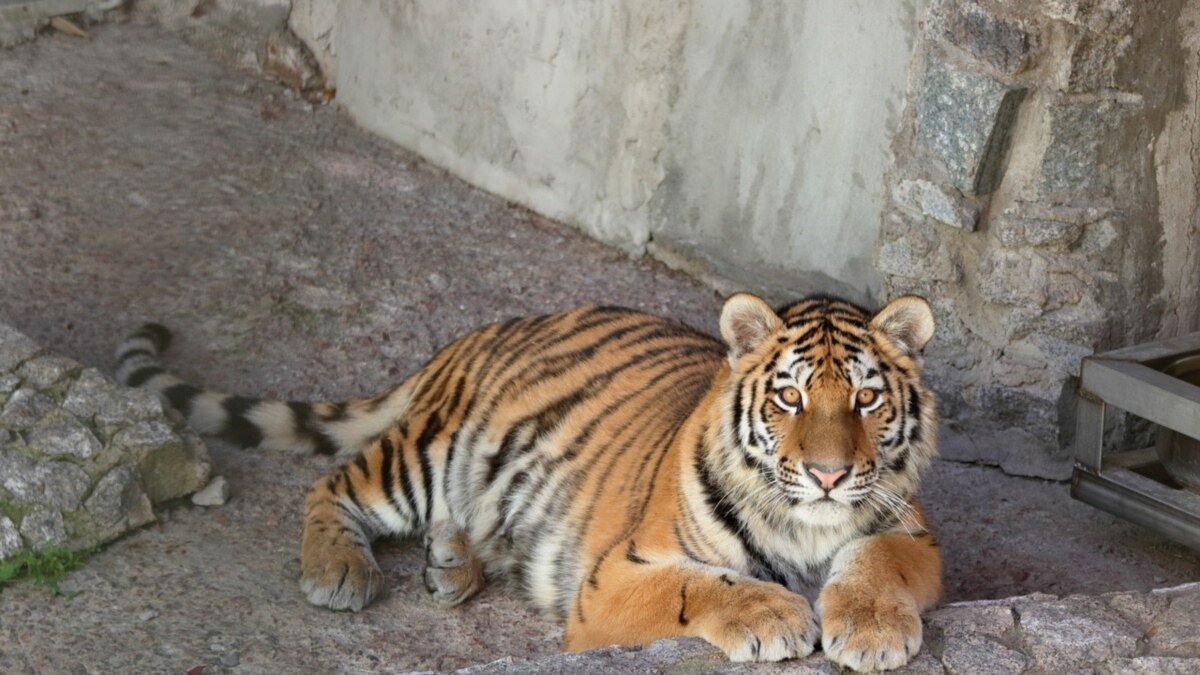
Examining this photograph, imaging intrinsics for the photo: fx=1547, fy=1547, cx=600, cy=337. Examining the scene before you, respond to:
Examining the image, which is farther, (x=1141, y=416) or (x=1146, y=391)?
(x=1141, y=416)

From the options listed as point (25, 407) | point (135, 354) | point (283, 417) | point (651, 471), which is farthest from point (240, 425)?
point (651, 471)

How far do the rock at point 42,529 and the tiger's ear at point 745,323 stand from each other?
1.70 metres

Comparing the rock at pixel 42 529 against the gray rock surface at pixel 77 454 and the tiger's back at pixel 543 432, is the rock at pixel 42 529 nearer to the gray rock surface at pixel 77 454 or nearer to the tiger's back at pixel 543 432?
the gray rock surface at pixel 77 454

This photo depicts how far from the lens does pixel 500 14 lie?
20.5ft

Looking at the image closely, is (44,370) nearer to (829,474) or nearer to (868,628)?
(829,474)

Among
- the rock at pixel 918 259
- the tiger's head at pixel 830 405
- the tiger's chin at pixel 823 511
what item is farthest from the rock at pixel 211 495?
the rock at pixel 918 259

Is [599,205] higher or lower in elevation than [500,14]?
lower

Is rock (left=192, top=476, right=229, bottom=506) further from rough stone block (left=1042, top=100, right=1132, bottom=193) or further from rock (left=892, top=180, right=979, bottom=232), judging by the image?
rough stone block (left=1042, top=100, right=1132, bottom=193)

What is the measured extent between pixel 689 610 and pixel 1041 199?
5.85 ft

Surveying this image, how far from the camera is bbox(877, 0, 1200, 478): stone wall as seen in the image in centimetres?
408

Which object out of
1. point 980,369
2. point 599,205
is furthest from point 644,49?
point 980,369

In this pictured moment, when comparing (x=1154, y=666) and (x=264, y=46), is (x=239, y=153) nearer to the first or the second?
(x=264, y=46)

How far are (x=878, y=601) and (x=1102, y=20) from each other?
6.21 ft

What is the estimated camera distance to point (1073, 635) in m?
2.89
